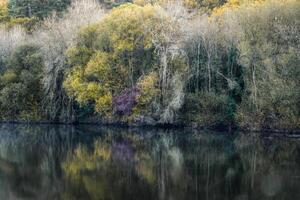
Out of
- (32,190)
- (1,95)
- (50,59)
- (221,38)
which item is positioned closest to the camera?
(32,190)

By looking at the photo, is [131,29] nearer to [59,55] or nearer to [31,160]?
[59,55]

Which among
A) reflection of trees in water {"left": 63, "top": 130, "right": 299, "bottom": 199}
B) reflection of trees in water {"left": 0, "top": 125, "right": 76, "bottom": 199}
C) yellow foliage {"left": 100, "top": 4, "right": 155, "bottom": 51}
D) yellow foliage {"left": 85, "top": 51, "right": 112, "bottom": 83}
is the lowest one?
reflection of trees in water {"left": 0, "top": 125, "right": 76, "bottom": 199}

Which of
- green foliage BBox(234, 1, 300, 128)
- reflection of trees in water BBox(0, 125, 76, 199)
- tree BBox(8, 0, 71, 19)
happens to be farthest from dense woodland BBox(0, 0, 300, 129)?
tree BBox(8, 0, 71, 19)

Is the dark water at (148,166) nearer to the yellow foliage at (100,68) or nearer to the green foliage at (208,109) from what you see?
the green foliage at (208,109)

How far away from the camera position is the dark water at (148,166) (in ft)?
80.6

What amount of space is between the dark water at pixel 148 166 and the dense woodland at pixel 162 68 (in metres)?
4.33

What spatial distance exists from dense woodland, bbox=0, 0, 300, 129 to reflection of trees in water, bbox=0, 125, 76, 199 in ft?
21.0

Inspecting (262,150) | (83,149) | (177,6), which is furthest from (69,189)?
(177,6)

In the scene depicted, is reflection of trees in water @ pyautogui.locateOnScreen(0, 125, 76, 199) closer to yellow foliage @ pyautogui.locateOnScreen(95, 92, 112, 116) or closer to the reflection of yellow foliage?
yellow foliage @ pyautogui.locateOnScreen(95, 92, 112, 116)

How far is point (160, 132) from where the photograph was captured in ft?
170

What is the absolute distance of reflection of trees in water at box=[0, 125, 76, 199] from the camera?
2556cm

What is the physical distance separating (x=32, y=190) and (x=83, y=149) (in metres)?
15.0

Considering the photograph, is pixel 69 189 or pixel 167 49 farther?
pixel 167 49

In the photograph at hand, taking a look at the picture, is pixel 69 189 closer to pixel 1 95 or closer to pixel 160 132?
pixel 160 132
